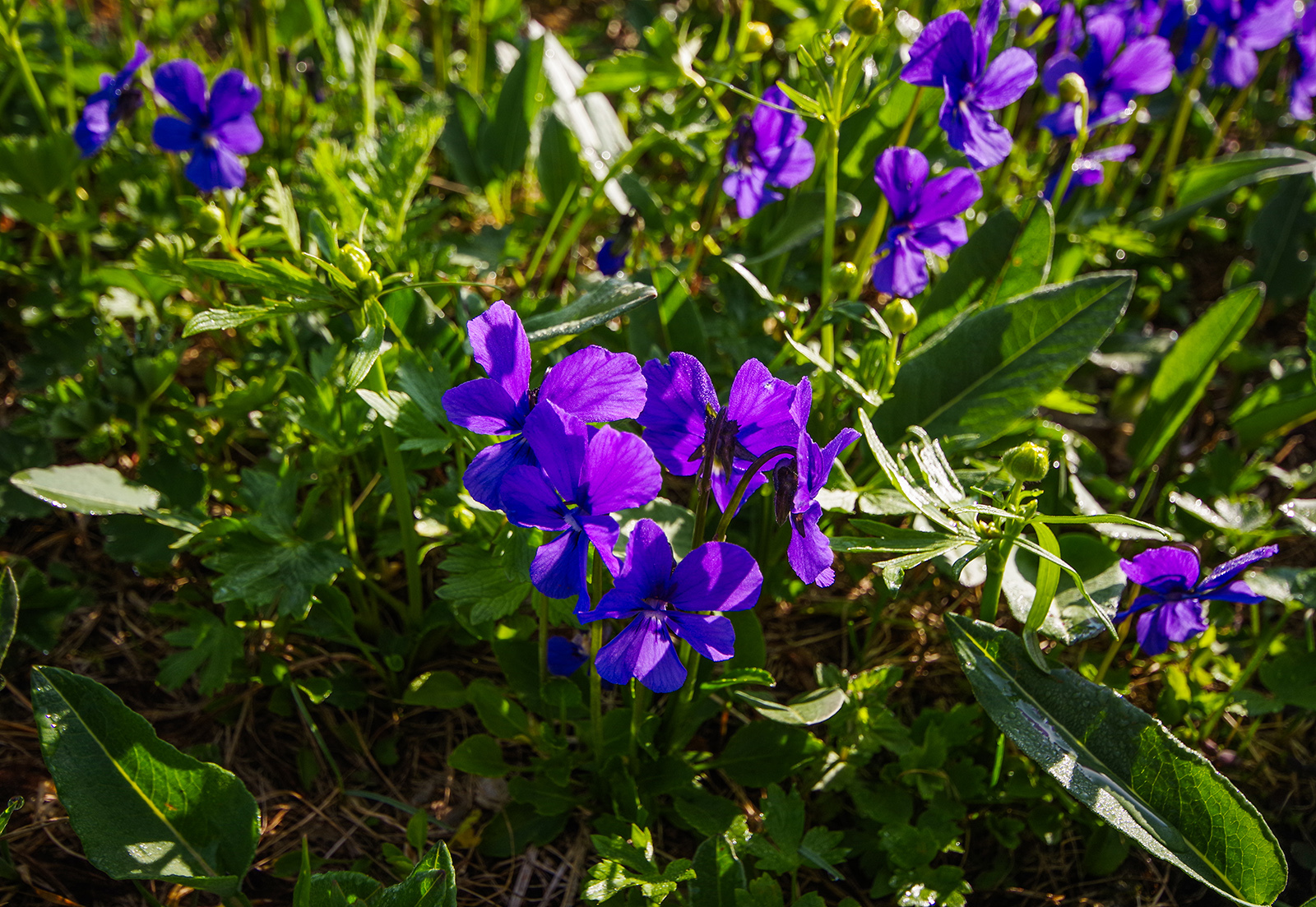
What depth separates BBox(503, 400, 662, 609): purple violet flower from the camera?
1188 mm

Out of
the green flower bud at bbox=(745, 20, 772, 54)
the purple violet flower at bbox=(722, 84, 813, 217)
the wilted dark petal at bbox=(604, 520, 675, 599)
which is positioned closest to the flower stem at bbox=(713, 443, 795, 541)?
the wilted dark petal at bbox=(604, 520, 675, 599)

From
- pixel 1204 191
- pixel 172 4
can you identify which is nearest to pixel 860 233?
pixel 1204 191

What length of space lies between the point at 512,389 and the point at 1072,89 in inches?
54.6

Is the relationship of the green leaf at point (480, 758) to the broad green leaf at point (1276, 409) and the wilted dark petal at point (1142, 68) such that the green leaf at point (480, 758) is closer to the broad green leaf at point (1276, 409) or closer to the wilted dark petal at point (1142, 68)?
the broad green leaf at point (1276, 409)

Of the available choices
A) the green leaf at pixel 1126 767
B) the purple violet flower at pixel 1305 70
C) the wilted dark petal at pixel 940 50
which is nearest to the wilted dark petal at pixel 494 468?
the green leaf at pixel 1126 767

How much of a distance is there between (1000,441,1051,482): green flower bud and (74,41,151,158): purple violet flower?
2.16 m

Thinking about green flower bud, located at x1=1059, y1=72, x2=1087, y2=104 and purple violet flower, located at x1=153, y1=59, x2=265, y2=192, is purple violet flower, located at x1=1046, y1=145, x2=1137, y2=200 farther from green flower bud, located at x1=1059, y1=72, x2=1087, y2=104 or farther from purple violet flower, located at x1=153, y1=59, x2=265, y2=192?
purple violet flower, located at x1=153, y1=59, x2=265, y2=192

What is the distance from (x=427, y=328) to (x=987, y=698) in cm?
127

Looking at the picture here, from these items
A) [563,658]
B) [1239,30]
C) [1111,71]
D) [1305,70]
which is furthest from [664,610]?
[1305,70]

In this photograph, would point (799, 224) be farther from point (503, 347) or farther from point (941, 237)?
point (503, 347)

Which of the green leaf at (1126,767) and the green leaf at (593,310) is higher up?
the green leaf at (593,310)

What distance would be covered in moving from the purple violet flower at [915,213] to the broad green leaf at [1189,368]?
2.60 feet

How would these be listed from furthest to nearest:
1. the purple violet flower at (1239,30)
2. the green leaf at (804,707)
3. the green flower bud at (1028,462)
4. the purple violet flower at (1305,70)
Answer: the purple violet flower at (1305,70) < the purple violet flower at (1239,30) < the green leaf at (804,707) < the green flower bud at (1028,462)

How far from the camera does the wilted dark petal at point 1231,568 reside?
1.60 m
